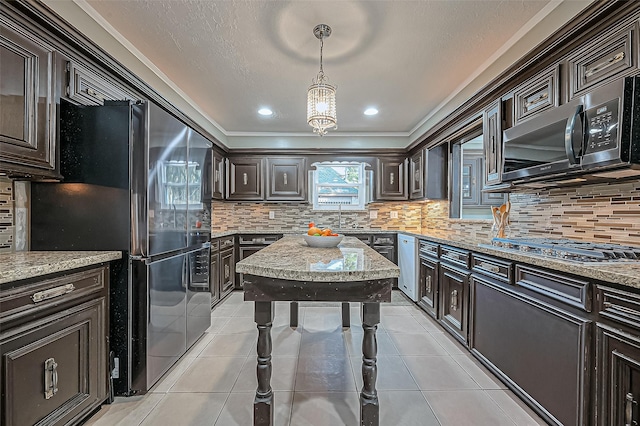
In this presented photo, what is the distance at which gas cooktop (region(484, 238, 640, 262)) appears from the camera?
4.97ft

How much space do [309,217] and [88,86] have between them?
11.7 feet

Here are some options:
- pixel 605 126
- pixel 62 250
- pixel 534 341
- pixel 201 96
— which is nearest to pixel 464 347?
pixel 534 341

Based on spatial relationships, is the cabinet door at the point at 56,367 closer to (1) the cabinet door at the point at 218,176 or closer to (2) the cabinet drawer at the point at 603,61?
(1) the cabinet door at the point at 218,176

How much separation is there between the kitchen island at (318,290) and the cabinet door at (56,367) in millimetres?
894

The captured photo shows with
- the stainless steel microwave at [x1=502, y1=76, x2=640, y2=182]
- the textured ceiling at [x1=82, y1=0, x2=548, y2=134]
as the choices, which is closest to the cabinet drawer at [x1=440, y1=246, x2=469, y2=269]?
the stainless steel microwave at [x1=502, y1=76, x2=640, y2=182]

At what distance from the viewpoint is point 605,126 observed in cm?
150

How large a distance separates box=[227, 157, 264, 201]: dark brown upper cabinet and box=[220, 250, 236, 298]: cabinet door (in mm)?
999

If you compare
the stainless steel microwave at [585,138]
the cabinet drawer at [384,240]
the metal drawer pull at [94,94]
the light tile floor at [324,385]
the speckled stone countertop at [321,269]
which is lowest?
the light tile floor at [324,385]

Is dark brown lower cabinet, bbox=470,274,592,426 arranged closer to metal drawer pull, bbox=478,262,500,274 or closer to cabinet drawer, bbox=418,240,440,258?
metal drawer pull, bbox=478,262,500,274

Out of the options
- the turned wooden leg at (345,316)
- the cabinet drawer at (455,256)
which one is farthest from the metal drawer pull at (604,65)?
the turned wooden leg at (345,316)

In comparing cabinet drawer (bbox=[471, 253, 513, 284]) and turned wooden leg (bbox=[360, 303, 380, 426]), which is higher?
cabinet drawer (bbox=[471, 253, 513, 284])

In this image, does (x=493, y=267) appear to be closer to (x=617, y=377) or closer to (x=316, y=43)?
(x=617, y=377)

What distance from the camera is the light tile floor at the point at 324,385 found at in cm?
169

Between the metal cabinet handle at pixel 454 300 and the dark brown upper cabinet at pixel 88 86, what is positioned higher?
the dark brown upper cabinet at pixel 88 86
